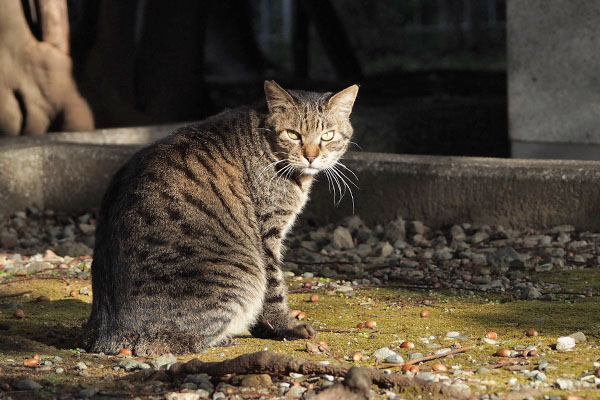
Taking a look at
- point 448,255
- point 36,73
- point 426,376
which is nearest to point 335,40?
point 36,73

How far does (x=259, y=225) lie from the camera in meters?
4.30

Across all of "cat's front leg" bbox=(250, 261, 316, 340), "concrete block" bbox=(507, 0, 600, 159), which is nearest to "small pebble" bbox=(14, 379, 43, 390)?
"cat's front leg" bbox=(250, 261, 316, 340)

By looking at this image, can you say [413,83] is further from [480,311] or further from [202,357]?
[202,357]

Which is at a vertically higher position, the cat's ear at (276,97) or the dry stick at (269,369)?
the cat's ear at (276,97)

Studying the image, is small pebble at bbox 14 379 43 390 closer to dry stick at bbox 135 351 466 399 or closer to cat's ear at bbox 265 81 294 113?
dry stick at bbox 135 351 466 399

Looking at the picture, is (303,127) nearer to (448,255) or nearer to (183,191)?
(183,191)

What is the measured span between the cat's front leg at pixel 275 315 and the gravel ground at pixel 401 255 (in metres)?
0.66

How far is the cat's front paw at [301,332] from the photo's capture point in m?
4.12

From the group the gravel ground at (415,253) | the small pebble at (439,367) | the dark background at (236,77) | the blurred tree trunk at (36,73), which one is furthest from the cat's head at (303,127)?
the blurred tree trunk at (36,73)

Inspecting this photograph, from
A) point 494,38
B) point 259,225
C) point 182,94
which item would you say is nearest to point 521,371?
point 259,225

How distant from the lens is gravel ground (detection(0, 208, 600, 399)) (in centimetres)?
516

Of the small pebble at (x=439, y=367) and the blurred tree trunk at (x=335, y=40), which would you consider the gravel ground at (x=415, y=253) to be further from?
the blurred tree trunk at (x=335, y=40)

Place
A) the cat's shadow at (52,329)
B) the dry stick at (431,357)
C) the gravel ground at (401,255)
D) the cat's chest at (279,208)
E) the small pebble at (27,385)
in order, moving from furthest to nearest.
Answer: the gravel ground at (401,255) → the cat's chest at (279,208) → the cat's shadow at (52,329) → the dry stick at (431,357) → the small pebble at (27,385)

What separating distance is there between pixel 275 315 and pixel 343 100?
46.7 inches
